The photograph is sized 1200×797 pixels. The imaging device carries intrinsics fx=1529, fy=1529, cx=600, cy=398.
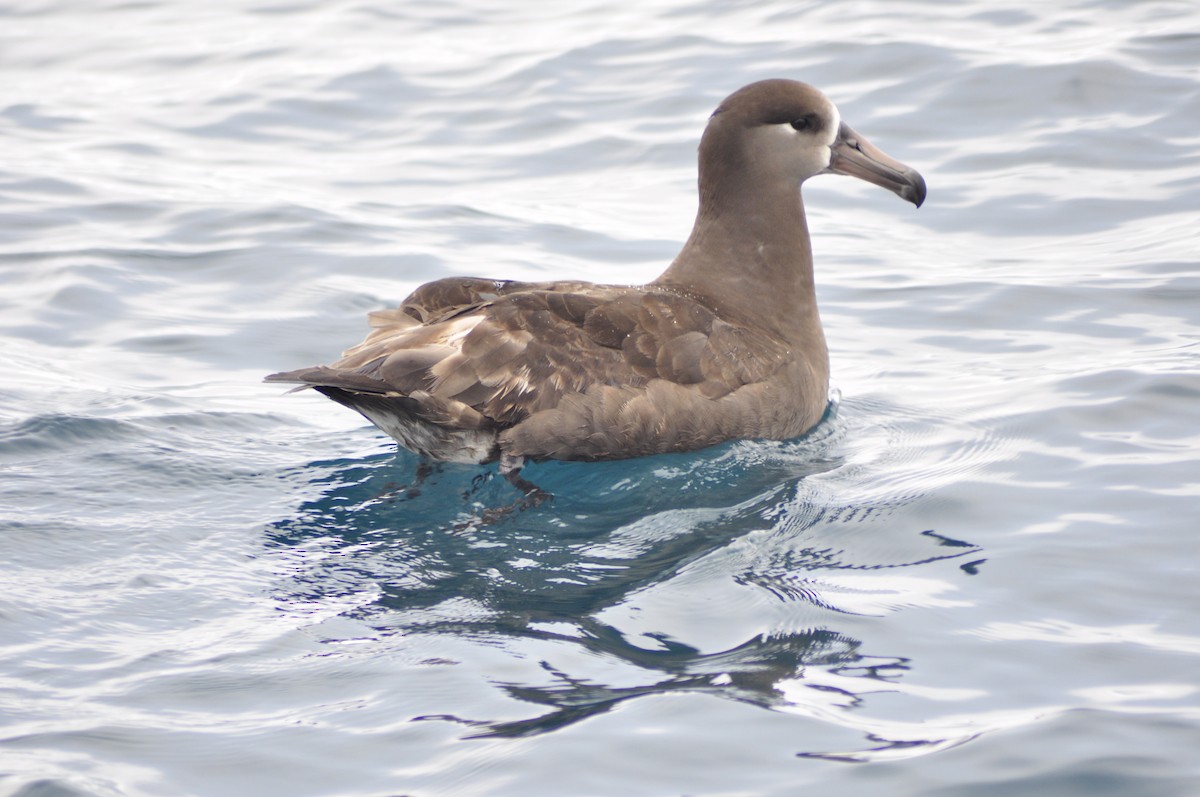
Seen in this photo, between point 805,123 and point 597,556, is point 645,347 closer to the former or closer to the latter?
point 597,556

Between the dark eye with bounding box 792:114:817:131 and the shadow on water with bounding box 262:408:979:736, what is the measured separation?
1.54m

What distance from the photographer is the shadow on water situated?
4.98 m

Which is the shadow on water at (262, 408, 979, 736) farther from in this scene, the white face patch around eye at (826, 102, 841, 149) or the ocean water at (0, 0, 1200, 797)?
the white face patch around eye at (826, 102, 841, 149)

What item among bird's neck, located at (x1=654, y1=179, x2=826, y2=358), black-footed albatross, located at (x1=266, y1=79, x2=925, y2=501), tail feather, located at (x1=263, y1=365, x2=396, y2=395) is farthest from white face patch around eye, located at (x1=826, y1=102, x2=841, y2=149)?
tail feather, located at (x1=263, y1=365, x2=396, y2=395)

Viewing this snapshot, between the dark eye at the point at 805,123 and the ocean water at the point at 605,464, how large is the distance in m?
1.40

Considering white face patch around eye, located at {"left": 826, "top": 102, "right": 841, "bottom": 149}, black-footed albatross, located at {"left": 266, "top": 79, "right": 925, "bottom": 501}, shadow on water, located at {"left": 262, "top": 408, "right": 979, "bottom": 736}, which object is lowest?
shadow on water, located at {"left": 262, "top": 408, "right": 979, "bottom": 736}

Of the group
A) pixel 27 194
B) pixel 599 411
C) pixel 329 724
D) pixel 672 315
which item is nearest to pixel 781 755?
pixel 329 724

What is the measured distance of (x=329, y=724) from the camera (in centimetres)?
470

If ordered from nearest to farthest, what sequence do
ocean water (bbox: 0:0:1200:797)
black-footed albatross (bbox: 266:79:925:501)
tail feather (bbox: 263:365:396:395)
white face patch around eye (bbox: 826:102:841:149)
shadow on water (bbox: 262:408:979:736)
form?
ocean water (bbox: 0:0:1200:797) < shadow on water (bbox: 262:408:979:736) < tail feather (bbox: 263:365:396:395) < black-footed albatross (bbox: 266:79:925:501) < white face patch around eye (bbox: 826:102:841:149)

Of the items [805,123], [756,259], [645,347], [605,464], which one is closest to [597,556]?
[605,464]

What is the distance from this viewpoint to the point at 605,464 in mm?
6805

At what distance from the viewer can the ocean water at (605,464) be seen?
4.62 meters

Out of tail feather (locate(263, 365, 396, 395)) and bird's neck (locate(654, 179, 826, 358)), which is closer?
tail feather (locate(263, 365, 396, 395))

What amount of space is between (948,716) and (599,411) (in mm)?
2415
